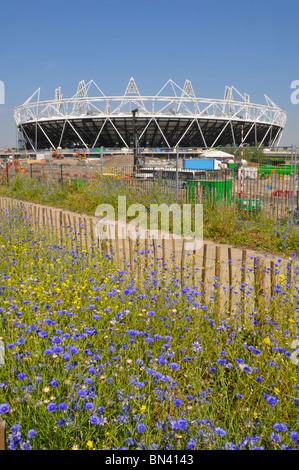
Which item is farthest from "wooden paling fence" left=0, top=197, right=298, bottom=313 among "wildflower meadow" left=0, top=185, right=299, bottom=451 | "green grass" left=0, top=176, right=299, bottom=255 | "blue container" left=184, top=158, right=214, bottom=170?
"blue container" left=184, top=158, right=214, bottom=170

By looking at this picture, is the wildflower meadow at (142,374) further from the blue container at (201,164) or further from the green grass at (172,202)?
the blue container at (201,164)

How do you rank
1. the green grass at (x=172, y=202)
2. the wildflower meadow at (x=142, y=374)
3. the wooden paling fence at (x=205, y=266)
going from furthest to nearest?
1. the green grass at (x=172, y=202)
2. the wooden paling fence at (x=205, y=266)
3. the wildflower meadow at (x=142, y=374)

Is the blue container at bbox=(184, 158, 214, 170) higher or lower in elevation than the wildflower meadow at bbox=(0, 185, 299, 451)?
higher

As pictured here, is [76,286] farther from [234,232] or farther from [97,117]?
[97,117]

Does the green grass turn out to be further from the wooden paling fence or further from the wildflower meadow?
the wildflower meadow

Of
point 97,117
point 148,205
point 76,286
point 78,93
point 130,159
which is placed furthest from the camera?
point 78,93

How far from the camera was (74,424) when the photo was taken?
199 cm

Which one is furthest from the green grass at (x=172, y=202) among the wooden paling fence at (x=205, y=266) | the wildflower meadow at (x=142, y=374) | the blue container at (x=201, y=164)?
the blue container at (x=201, y=164)

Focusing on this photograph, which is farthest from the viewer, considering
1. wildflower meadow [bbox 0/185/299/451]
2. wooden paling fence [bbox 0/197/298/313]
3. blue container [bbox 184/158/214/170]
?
blue container [bbox 184/158/214/170]

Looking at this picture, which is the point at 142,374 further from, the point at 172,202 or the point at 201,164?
the point at 201,164

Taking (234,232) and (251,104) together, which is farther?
(251,104)

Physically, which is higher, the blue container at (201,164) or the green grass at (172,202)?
the blue container at (201,164)
